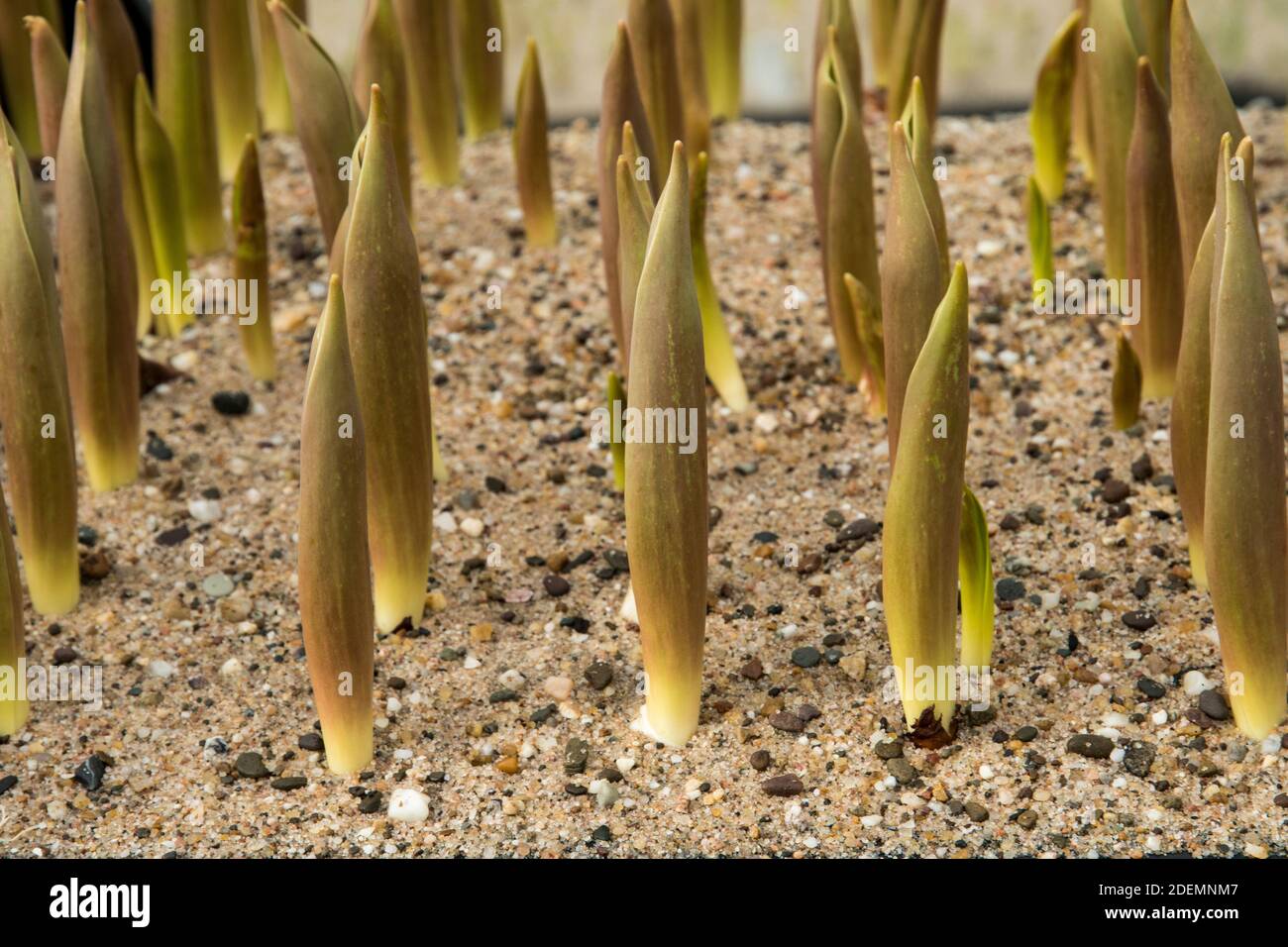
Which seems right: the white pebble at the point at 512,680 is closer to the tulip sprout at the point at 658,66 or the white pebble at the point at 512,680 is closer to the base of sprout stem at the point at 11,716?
the base of sprout stem at the point at 11,716

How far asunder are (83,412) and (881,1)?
163 cm

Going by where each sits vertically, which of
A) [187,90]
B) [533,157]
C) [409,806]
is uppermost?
[187,90]

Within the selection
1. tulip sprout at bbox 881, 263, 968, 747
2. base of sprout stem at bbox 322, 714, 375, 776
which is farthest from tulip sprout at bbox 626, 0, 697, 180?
base of sprout stem at bbox 322, 714, 375, 776

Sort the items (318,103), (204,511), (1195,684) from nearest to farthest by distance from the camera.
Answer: (1195,684), (318,103), (204,511)

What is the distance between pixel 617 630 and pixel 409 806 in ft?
1.36

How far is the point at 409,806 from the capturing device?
1936mm

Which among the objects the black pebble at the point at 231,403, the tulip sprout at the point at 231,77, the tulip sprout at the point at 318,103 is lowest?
the black pebble at the point at 231,403

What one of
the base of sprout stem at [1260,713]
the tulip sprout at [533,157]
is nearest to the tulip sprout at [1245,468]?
the base of sprout stem at [1260,713]

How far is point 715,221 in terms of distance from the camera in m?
3.12

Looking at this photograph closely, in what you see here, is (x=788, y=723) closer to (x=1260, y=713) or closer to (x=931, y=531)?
(x=931, y=531)

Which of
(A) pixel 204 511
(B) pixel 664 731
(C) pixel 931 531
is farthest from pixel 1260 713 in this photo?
(A) pixel 204 511

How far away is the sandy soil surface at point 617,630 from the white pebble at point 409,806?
15 millimetres

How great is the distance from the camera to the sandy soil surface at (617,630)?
1911 millimetres

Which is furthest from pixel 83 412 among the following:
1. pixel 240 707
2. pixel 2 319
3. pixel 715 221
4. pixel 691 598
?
pixel 715 221
